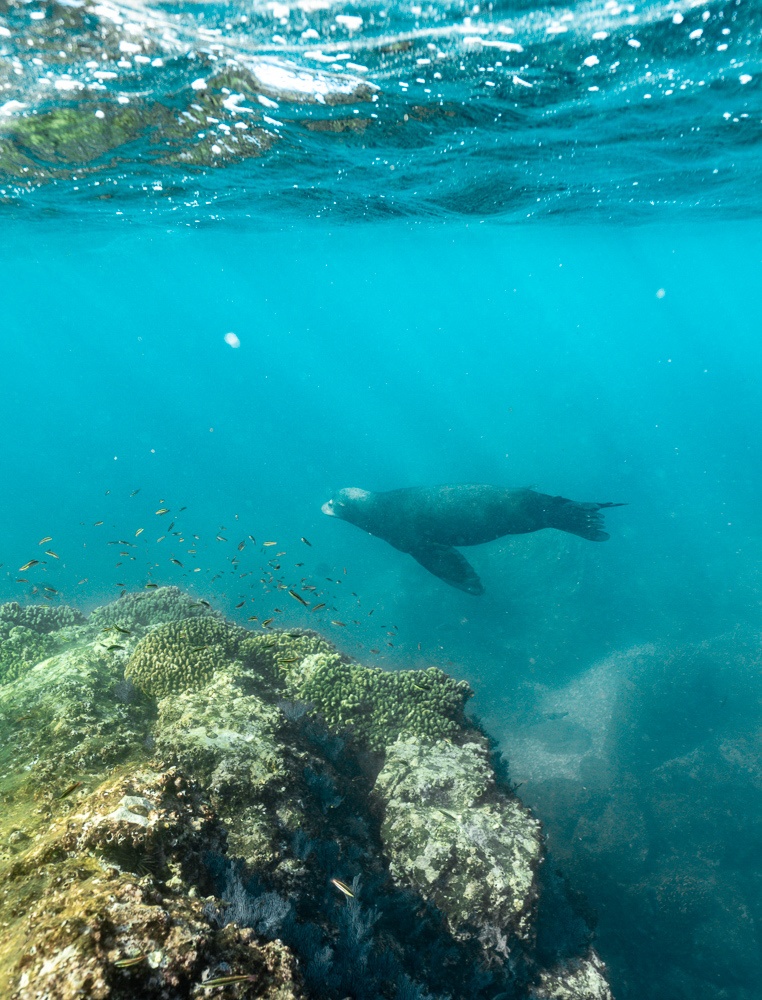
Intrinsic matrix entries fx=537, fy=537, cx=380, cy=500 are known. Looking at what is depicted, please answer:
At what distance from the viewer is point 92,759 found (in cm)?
527

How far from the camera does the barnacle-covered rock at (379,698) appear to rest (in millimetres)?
6680

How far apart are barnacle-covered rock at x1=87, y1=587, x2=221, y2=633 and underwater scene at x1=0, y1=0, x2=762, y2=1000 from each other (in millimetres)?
103

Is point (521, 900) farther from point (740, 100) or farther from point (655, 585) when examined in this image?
point (655, 585)

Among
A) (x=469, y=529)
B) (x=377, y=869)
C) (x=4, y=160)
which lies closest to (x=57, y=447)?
(x=4, y=160)

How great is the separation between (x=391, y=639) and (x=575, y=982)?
1421 cm


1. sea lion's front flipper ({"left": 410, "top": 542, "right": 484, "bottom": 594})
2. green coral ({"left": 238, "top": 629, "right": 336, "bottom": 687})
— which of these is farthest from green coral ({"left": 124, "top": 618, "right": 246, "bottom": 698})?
sea lion's front flipper ({"left": 410, "top": 542, "right": 484, "bottom": 594})

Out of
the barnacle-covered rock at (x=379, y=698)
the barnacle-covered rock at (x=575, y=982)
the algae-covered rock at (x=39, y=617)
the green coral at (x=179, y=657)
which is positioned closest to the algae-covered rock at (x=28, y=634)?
Result: the algae-covered rock at (x=39, y=617)

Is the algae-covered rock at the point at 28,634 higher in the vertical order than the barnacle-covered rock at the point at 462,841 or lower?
lower

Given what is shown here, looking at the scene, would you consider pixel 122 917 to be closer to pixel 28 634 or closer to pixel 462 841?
pixel 462 841

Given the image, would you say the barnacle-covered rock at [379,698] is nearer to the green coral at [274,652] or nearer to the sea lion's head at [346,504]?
the green coral at [274,652]

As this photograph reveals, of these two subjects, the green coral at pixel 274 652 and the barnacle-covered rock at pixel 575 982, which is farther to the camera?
the green coral at pixel 274 652

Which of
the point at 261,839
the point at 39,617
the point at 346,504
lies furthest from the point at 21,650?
the point at 346,504

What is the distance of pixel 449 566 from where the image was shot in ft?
49.3

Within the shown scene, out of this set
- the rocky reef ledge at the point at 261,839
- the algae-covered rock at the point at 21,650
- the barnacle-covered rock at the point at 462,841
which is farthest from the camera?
the algae-covered rock at the point at 21,650
